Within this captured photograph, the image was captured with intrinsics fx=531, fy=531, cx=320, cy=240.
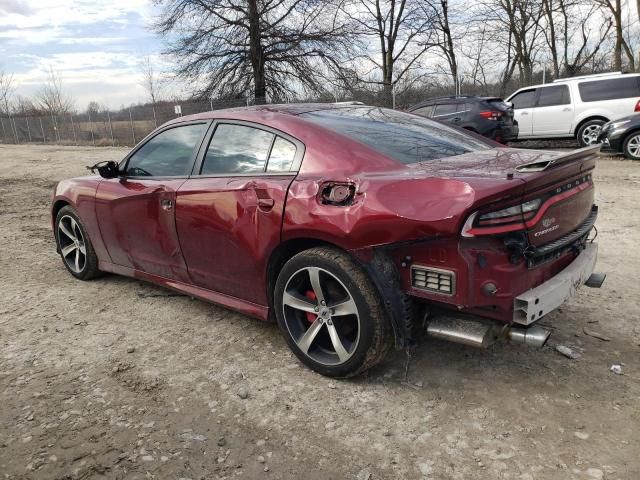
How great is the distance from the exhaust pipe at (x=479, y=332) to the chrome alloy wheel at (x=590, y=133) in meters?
11.5

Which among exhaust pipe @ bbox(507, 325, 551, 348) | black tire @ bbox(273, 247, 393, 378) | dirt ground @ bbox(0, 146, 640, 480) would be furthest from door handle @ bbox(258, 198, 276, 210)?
exhaust pipe @ bbox(507, 325, 551, 348)

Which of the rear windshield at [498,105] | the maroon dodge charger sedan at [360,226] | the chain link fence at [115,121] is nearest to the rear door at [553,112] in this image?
the rear windshield at [498,105]

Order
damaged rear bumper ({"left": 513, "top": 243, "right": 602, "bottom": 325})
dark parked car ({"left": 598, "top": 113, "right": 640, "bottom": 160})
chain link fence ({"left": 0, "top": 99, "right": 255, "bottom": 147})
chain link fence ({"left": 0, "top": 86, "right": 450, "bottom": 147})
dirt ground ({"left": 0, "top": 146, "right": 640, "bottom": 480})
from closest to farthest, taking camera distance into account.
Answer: dirt ground ({"left": 0, "top": 146, "right": 640, "bottom": 480}), damaged rear bumper ({"left": 513, "top": 243, "right": 602, "bottom": 325}), dark parked car ({"left": 598, "top": 113, "right": 640, "bottom": 160}), chain link fence ({"left": 0, "top": 86, "right": 450, "bottom": 147}), chain link fence ({"left": 0, "top": 99, "right": 255, "bottom": 147})

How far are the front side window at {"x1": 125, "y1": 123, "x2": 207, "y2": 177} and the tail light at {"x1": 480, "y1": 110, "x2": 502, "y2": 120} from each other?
9.72 m

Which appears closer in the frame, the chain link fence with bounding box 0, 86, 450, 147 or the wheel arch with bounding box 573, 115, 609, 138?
the wheel arch with bounding box 573, 115, 609, 138

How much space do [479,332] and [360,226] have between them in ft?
2.53

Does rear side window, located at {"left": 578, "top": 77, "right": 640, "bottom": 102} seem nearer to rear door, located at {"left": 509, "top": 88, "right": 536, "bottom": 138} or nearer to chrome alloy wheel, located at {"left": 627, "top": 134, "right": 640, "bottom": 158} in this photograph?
rear door, located at {"left": 509, "top": 88, "right": 536, "bottom": 138}

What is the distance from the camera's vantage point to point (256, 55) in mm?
27203

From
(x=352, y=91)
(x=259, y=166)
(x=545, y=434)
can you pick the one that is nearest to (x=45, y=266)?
(x=259, y=166)

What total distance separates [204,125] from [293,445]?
2266mm

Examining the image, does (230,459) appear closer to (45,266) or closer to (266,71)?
(45,266)

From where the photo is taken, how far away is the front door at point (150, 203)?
3740 millimetres

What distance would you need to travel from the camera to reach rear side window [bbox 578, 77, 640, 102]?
39.4 ft

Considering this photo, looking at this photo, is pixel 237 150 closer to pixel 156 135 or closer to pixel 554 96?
pixel 156 135
